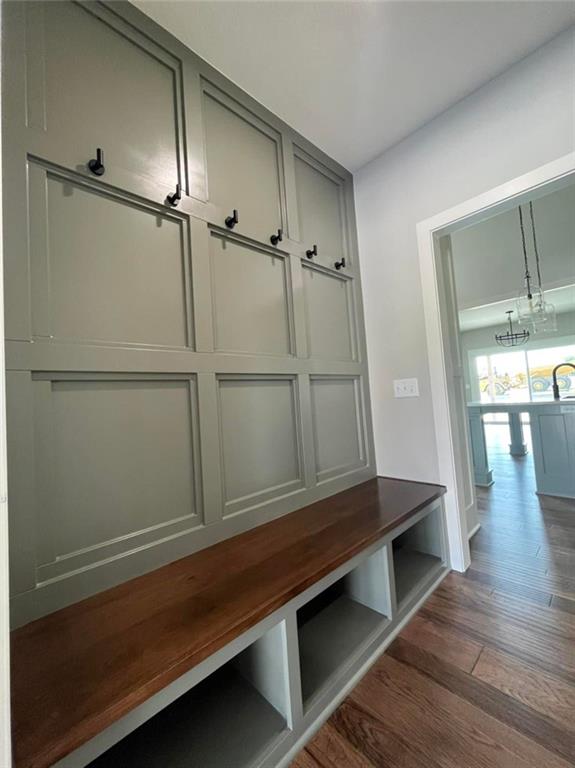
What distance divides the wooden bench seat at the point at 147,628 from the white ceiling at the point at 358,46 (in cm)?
223

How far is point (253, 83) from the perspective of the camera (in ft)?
5.29

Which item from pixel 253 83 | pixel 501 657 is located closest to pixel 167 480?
pixel 501 657

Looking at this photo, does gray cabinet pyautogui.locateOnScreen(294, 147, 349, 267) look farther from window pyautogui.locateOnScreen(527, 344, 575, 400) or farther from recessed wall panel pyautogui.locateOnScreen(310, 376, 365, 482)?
window pyautogui.locateOnScreen(527, 344, 575, 400)

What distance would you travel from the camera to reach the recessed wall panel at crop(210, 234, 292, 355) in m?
1.47

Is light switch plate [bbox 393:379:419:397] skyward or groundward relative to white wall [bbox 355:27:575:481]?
groundward

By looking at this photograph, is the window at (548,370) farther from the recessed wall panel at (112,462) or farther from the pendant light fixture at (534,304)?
the recessed wall panel at (112,462)

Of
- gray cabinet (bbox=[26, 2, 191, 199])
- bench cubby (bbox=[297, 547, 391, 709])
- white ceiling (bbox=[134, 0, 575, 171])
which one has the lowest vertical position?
bench cubby (bbox=[297, 547, 391, 709])

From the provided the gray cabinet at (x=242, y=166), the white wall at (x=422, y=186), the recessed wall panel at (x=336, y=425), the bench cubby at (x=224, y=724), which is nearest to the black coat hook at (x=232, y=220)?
the gray cabinet at (x=242, y=166)

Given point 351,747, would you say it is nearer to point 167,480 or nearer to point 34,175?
point 167,480

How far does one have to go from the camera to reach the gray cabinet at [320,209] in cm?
195

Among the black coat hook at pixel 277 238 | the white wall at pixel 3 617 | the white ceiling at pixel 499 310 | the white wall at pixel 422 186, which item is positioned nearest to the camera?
the white wall at pixel 3 617

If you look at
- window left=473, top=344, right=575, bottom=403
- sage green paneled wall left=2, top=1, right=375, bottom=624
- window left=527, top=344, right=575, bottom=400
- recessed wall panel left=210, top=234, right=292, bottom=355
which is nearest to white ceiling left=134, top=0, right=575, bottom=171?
sage green paneled wall left=2, top=1, right=375, bottom=624

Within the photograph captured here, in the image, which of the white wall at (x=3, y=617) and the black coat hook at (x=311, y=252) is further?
the black coat hook at (x=311, y=252)

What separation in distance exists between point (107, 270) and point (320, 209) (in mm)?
1467
